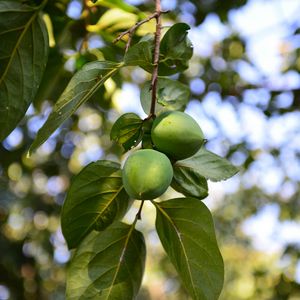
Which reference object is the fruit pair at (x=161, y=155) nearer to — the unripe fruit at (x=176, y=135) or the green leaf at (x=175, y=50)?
the unripe fruit at (x=176, y=135)

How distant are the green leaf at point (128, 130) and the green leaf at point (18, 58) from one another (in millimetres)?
247

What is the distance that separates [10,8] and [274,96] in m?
1.63

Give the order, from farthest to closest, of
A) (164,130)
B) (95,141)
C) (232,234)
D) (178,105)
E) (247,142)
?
(232,234) → (95,141) → (247,142) → (178,105) → (164,130)

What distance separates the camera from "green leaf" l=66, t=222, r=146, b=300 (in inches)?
41.3

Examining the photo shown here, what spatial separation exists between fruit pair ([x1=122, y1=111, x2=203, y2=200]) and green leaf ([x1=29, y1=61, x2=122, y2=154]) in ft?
0.44

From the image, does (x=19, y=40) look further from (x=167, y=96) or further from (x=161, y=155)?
(x=161, y=155)

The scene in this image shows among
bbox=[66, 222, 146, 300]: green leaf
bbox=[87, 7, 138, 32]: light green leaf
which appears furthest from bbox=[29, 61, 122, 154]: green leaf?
bbox=[87, 7, 138, 32]: light green leaf

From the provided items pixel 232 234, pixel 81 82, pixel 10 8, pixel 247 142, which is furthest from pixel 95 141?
pixel 232 234

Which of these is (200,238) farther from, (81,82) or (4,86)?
(4,86)

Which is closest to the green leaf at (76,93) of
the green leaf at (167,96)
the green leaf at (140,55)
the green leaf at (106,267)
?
the green leaf at (140,55)

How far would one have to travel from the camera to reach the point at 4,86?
117 cm

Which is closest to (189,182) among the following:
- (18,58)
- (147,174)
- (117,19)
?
(147,174)

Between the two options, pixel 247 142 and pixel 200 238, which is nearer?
pixel 200 238

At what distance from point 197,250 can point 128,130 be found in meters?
0.27
